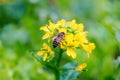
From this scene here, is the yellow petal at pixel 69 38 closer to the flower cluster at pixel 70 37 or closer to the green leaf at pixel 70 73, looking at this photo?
the flower cluster at pixel 70 37

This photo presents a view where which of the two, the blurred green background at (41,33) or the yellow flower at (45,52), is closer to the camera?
the yellow flower at (45,52)

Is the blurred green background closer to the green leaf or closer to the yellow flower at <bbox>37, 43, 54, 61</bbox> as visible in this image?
the green leaf

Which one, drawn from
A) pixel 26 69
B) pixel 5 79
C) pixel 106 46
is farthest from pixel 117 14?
pixel 5 79

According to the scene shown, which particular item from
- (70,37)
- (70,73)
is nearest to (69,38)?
(70,37)

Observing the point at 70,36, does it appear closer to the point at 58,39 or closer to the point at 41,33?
the point at 58,39

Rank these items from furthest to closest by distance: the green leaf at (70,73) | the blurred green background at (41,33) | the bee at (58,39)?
the blurred green background at (41,33), the green leaf at (70,73), the bee at (58,39)

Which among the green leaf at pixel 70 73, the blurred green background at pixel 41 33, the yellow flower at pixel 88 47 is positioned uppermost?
the blurred green background at pixel 41 33

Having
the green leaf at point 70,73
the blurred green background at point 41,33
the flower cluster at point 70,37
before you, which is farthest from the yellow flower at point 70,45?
the blurred green background at point 41,33

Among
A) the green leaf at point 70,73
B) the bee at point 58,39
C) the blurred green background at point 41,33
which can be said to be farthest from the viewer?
the blurred green background at point 41,33
